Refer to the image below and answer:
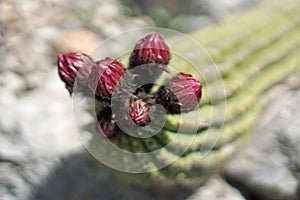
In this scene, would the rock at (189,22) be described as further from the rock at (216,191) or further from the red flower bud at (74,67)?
the red flower bud at (74,67)

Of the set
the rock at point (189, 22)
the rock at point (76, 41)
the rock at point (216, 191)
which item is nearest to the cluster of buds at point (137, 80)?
the rock at point (216, 191)

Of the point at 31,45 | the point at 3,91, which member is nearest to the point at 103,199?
the point at 3,91

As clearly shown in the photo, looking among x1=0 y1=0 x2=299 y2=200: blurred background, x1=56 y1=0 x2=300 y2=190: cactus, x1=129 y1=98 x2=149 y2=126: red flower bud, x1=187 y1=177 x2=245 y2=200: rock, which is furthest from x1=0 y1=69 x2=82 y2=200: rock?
x1=129 y1=98 x2=149 y2=126: red flower bud

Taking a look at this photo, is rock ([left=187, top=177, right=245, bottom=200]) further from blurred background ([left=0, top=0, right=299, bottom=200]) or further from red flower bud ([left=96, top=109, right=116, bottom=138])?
red flower bud ([left=96, top=109, right=116, bottom=138])

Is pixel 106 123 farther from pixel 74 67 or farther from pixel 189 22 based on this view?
pixel 189 22

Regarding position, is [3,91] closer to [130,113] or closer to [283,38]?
[130,113]

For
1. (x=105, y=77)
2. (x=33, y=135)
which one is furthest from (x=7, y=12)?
(x=105, y=77)
